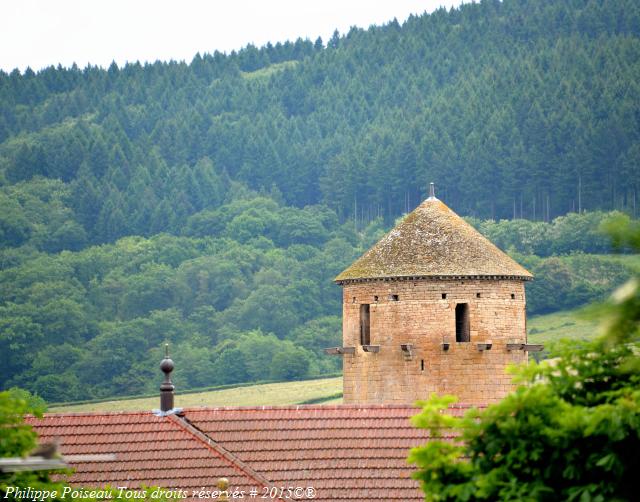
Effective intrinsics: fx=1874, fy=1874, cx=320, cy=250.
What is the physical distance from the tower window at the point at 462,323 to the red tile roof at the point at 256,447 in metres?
11.6

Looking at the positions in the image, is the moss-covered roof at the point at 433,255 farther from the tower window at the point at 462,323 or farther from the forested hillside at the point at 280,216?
the forested hillside at the point at 280,216

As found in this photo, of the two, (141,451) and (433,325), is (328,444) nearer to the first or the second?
(141,451)

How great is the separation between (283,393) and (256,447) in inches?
2763

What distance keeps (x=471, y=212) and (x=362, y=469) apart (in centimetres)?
12683

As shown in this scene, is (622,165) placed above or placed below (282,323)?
above

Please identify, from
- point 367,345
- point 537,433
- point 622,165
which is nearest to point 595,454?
point 537,433

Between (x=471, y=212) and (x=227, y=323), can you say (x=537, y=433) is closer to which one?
(x=227, y=323)

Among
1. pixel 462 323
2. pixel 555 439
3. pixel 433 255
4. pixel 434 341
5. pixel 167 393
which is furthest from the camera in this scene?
pixel 433 255

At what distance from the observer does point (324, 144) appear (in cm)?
19900

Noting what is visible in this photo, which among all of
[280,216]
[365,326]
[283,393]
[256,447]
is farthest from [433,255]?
[280,216]

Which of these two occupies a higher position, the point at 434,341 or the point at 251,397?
the point at 434,341

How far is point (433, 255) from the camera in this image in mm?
40781

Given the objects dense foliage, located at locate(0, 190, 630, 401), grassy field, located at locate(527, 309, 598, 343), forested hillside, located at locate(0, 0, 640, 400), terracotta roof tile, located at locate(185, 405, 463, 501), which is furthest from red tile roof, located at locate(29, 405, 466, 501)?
forested hillside, located at locate(0, 0, 640, 400)

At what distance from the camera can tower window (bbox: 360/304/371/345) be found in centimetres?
4081
